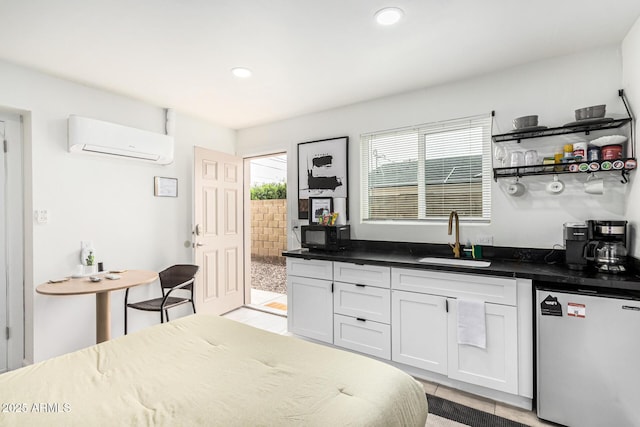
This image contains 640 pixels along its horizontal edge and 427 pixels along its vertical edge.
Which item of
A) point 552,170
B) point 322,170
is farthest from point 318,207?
point 552,170

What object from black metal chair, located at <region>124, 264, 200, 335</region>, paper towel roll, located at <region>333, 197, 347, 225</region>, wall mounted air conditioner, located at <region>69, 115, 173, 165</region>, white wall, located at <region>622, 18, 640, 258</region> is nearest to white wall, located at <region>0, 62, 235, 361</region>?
wall mounted air conditioner, located at <region>69, 115, 173, 165</region>

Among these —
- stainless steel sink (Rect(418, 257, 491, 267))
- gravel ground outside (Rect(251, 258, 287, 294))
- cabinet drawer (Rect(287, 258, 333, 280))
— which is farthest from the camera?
gravel ground outside (Rect(251, 258, 287, 294))

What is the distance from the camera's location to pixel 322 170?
11.8 ft

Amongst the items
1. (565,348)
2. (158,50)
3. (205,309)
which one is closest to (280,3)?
(158,50)

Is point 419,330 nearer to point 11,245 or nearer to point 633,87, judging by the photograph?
point 633,87

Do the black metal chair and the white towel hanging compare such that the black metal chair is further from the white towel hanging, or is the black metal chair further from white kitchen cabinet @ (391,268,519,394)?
the white towel hanging

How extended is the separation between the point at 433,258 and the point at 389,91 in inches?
63.9

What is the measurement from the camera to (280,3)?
1787mm

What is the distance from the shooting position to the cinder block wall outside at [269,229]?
702 centimetres

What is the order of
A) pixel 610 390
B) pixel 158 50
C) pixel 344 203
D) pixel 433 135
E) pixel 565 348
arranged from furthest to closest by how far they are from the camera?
1. pixel 344 203
2. pixel 433 135
3. pixel 158 50
4. pixel 565 348
5. pixel 610 390

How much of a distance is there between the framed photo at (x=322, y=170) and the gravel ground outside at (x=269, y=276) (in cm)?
214

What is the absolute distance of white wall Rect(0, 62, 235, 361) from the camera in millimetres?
2578

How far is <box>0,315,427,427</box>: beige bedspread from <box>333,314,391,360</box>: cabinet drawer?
1.21 m

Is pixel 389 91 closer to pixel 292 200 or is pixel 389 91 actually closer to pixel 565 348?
pixel 292 200
